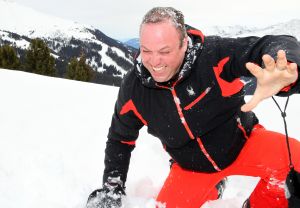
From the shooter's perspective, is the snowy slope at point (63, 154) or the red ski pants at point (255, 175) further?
the snowy slope at point (63, 154)

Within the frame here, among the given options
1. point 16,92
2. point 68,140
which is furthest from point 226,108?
point 16,92

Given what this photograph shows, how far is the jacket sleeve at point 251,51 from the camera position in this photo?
7.21ft

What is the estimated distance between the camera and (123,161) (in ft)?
12.1

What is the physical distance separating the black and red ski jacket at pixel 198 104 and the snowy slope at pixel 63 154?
29.1 inches

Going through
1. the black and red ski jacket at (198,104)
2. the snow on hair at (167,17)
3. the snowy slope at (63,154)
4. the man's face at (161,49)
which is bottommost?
the snowy slope at (63,154)

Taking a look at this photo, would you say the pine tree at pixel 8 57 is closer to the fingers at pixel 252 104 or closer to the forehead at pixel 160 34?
the forehead at pixel 160 34

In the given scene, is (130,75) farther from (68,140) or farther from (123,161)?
(68,140)

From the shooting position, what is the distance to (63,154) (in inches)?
182

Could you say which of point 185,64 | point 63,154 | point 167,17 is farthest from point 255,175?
point 63,154

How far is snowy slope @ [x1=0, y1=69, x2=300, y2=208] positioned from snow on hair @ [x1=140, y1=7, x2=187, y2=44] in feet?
6.05

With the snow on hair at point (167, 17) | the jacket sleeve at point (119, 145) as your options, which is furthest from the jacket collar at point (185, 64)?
the jacket sleeve at point (119, 145)

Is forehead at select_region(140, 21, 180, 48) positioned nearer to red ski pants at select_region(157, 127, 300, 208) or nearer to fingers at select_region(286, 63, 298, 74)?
fingers at select_region(286, 63, 298, 74)

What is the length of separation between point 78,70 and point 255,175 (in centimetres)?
3836

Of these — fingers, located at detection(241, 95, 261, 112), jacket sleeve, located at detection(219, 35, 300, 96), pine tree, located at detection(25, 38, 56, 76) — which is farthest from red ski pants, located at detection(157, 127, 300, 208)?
pine tree, located at detection(25, 38, 56, 76)
